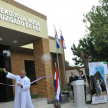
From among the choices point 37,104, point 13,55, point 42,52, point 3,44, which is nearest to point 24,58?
point 13,55

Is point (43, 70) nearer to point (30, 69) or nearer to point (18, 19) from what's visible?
point (18, 19)

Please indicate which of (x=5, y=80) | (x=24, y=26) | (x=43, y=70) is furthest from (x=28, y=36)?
(x=5, y=80)

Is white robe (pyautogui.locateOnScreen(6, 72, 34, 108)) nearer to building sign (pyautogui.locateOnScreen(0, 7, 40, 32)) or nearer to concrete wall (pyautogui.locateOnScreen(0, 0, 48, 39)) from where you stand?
concrete wall (pyautogui.locateOnScreen(0, 0, 48, 39))

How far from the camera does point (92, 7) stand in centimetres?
1848

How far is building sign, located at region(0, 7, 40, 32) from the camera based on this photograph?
8481 millimetres

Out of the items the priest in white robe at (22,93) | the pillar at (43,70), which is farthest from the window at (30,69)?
the priest in white robe at (22,93)

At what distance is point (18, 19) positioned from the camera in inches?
367

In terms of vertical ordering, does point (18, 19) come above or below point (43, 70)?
above

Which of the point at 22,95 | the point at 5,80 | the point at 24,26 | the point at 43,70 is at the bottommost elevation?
the point at 22,95

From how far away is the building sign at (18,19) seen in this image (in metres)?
8.48

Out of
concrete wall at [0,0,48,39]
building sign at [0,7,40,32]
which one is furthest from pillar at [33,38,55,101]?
building sign at [0,7,40,32]

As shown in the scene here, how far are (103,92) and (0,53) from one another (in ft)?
22.4

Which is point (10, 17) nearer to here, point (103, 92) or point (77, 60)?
point (103, 92)

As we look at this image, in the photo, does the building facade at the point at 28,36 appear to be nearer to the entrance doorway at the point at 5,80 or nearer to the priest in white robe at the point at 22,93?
the entrance doorway at the point at 5,80
